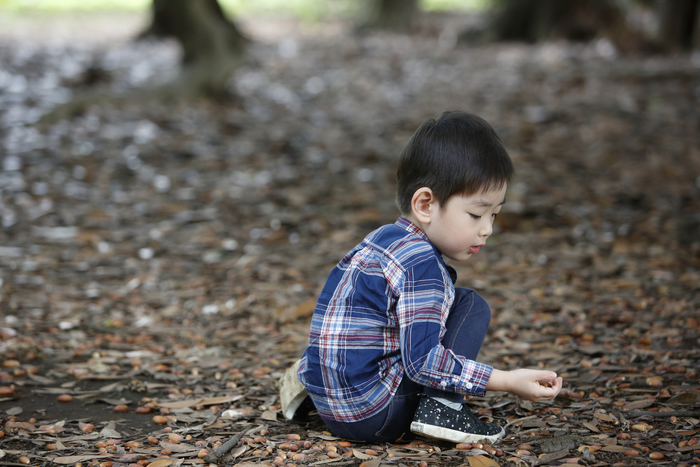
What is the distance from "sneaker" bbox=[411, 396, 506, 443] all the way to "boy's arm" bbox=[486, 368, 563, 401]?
19cm

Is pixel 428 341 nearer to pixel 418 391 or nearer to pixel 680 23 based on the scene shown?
pixel 418 391

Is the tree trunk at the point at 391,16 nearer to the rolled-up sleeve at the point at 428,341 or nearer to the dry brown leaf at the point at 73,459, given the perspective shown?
the rolled-up sleeve at the point at 428,341

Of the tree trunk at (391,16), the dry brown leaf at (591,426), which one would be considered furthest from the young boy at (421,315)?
the tree trunk at (391,16)

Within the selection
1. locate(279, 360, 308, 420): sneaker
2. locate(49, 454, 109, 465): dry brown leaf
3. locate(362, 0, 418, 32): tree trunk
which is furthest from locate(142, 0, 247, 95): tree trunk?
locate(49, 454, 109, 465): dry brown leaf

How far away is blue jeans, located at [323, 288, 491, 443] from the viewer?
2283 millimetres

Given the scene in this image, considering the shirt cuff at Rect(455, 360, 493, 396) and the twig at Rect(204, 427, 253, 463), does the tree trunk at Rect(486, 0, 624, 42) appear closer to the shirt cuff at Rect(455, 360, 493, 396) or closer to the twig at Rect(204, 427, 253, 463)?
the shirt cuff at Rect(455, 360, 493, 396)

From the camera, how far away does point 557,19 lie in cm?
1141

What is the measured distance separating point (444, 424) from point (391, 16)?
13.3 m

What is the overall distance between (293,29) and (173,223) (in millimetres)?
11208

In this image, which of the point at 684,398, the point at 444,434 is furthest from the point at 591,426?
the point at 444,434

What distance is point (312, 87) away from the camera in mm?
9883

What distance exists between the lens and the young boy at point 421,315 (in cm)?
213

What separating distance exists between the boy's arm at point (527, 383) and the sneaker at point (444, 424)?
190mm

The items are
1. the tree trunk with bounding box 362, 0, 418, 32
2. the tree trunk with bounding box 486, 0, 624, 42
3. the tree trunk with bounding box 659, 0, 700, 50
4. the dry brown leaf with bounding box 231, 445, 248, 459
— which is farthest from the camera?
the tree trunk with bounding box 362, 0, 418, 32
